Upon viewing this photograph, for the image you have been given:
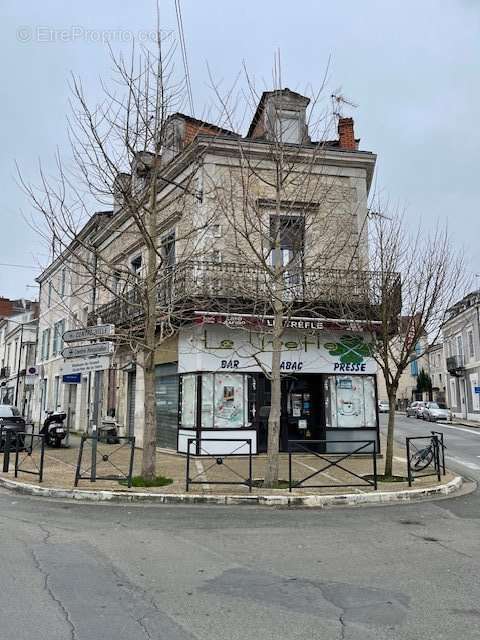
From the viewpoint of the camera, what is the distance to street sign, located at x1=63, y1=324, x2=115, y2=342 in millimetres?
10797

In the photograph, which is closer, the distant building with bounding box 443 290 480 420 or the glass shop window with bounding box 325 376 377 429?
the glass shop window with bounding box 325 376 377 429

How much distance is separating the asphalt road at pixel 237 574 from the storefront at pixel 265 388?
6173 mm

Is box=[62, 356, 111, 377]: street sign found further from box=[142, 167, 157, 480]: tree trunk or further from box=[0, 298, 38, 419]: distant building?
box=[0, 298, 38, 419]: distant building

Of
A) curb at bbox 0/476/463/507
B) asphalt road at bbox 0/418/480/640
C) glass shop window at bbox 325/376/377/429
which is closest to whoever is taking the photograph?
asphalt road at bbox 0/418/480/640

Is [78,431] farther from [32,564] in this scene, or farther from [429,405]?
[429,405]

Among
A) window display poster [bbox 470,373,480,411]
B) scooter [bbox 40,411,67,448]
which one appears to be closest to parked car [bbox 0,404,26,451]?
scooter [bbox 40,411,67,448]

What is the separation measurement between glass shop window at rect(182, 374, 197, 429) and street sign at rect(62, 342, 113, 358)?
13.1 feet

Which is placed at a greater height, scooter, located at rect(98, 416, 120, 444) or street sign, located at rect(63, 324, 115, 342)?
street sign, located at rect(63, 324, 115, 342)

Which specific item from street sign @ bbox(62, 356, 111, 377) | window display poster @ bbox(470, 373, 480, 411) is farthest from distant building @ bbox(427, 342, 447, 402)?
street sign @ bbox(62, 356, 111, 377)

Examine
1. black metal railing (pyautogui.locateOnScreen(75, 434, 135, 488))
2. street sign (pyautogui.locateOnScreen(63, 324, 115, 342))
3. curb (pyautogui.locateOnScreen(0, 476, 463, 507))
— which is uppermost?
street sign (pyautogui.locateOnScreen(63, 324, 115, 342))

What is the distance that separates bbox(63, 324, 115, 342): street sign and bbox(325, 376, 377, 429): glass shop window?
7.04 meters

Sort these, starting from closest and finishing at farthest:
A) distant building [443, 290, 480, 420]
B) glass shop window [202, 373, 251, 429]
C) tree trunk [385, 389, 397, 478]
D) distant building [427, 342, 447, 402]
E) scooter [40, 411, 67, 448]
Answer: tree trunk [385, 389, 397, 478] < glass shop window [202, 373, 251, 429] < scooter [40, 411, 67, 448] < distant building [443, 290, 480, 420] < distant building [427, 342, 447, 402]

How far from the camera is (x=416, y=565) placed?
5629 millimetres

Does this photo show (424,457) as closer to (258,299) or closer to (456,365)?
(258,299)
